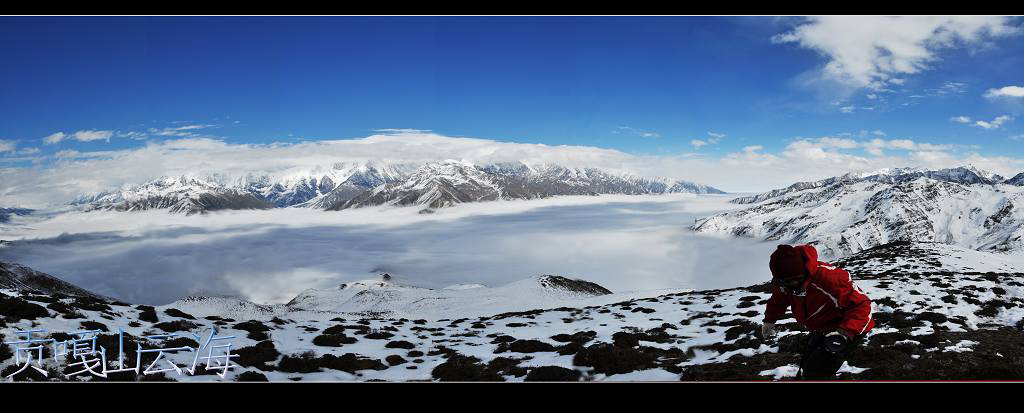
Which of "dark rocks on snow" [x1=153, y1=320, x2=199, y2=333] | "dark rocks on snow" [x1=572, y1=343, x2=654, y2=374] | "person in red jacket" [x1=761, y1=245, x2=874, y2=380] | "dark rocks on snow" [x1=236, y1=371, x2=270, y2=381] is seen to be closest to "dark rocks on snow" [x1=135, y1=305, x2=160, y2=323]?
"dark rocks on snow" [x1=153, y1=320, x2=199, y2=333]

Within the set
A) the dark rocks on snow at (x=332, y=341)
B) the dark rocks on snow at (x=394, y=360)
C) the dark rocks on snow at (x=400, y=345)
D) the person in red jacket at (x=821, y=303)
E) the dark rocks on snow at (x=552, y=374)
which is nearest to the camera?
the person in red jacket at (x=821, y=303)

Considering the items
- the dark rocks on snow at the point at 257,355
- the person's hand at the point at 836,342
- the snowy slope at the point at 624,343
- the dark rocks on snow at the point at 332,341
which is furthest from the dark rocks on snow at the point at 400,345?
the person's hand at the point at 836,342

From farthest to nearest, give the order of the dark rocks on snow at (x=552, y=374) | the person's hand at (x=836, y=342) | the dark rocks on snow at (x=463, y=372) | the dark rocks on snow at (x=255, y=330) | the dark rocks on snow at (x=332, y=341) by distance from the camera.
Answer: the dark rocks on snow at (x=332, y=341) < the dark rocks on snow at (x=255, y=330) < the dark rocks on snow at (x=463, y=372) < the dark rocks on snow at (x=552, y=374) < the person's hand at (x=836, y=342)

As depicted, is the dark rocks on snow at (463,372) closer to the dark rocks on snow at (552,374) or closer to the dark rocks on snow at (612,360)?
the dark rocks on snow at (552,374)

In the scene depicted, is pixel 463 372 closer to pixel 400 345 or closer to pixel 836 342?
pixel 400 345

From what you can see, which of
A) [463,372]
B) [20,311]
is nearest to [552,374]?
[463,372]
